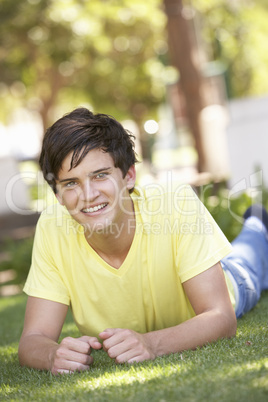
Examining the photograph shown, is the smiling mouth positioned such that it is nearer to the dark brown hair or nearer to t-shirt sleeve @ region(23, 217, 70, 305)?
the dark brown hair

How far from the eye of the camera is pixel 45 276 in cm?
361

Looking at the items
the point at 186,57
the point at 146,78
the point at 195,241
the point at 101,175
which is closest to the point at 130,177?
the point at 101,175

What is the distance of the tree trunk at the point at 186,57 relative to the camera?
1168 cm

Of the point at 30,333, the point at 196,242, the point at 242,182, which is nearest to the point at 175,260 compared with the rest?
the point at 196,242

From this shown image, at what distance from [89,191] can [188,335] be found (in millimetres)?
887

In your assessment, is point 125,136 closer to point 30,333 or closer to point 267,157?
point 30,333

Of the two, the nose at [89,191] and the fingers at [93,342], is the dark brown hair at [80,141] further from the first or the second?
the fingers at [93,342]

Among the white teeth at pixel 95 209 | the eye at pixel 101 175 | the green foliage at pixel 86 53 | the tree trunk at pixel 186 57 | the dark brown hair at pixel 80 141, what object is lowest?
the white teeth at pixel 95 209

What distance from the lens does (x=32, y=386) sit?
2.95 meters

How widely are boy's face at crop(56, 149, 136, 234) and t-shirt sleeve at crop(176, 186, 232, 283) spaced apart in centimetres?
37

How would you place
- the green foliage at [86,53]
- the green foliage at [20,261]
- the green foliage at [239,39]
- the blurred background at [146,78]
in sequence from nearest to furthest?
1. the green foliage at [20,261]
2. the blurred background at [146,78]
3. the green foliage at [86,53]
4. the green foliage at [239,39]

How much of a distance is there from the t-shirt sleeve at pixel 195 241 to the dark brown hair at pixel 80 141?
40 centimetres

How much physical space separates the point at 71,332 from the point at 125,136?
1.85m

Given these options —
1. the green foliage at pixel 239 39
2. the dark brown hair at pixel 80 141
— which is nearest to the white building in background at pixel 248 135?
the green foliage at pixel 239 39
